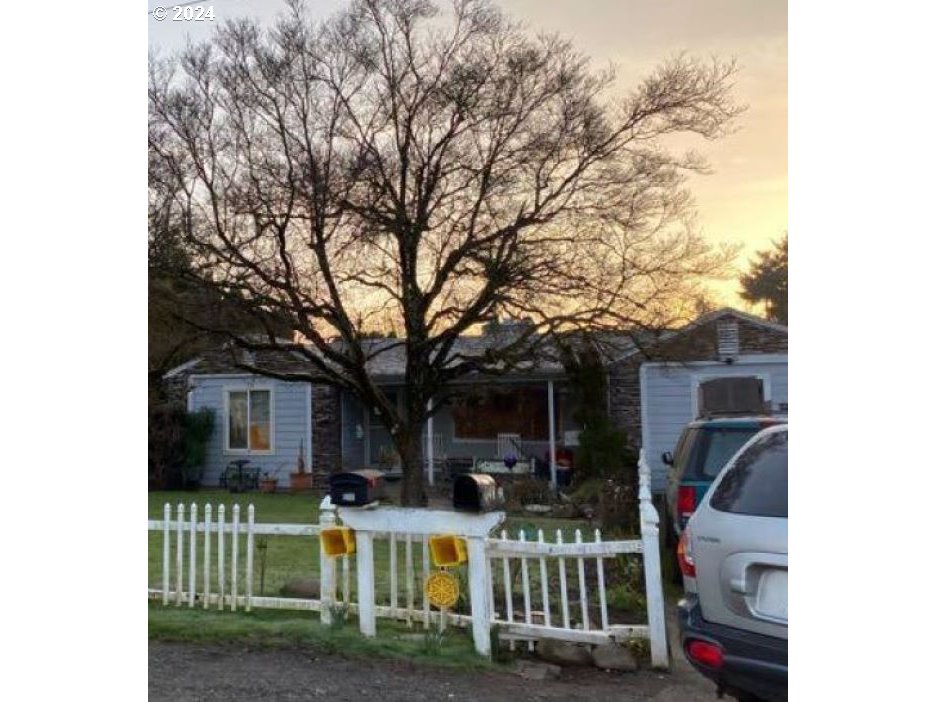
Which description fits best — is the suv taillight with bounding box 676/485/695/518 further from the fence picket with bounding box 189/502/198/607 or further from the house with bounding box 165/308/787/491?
the fence picket with bounding box 189/502/198/607

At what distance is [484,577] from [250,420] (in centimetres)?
112

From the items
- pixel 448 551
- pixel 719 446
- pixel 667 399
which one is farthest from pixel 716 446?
pixel 448 551

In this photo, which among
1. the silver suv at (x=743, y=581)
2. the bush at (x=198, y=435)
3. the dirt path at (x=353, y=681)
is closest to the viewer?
the silver suv at (x=743, y=581)

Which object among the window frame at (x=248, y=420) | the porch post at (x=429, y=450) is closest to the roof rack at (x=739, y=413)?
the porch post at (x=429, y=450)

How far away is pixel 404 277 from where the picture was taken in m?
3.96

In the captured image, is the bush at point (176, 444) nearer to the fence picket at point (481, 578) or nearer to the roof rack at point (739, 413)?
the fence picket at point (481, 578)

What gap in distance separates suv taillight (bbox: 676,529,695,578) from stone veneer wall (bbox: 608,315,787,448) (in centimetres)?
37

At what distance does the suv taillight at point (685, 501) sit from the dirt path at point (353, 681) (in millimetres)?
553

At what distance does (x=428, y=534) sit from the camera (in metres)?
3.95

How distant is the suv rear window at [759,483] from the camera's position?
10.4 ft
